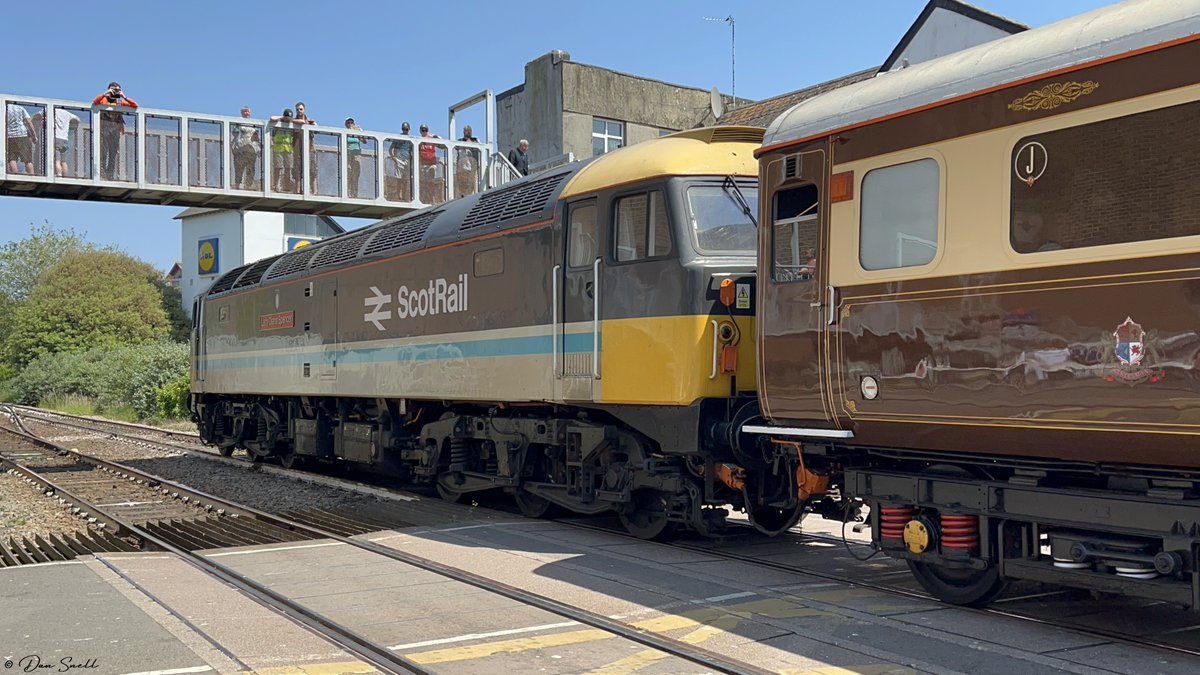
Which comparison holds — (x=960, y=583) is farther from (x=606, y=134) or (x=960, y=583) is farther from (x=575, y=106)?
(x=606, y=134)

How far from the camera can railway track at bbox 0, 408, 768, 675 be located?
634cm

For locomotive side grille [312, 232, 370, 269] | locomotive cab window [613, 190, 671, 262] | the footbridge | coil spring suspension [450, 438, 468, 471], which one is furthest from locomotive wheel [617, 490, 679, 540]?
the footbridge

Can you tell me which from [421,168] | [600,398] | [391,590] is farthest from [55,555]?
[421,168]

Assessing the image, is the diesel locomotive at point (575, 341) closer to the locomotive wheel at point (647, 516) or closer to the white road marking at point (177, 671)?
the locomotive wheel at point (647, 516)

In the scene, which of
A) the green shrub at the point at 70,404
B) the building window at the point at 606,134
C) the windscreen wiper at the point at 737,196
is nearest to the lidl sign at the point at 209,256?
the green shrub at the point at 70,404

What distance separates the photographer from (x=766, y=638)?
265 inches

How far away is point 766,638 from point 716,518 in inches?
120

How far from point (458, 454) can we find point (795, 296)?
6.17m

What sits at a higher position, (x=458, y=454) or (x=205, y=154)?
(x=205, y=154)

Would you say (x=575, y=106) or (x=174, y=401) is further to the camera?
(x=575, y=106)

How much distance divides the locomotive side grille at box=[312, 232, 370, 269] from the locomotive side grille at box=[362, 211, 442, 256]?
0.47 m

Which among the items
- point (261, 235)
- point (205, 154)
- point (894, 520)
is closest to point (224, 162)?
point (205, 154)

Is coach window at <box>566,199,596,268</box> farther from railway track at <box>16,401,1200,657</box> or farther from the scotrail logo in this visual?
railway track at <box>16,401,1200,657</box>

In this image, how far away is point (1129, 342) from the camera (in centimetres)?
582
